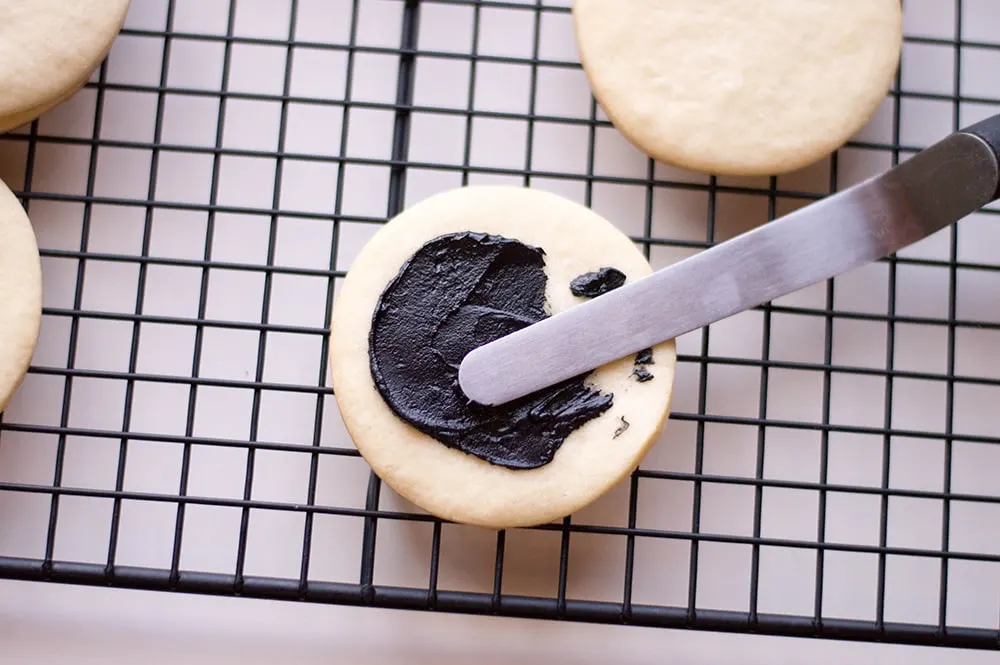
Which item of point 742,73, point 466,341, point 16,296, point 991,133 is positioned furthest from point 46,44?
point 991,133

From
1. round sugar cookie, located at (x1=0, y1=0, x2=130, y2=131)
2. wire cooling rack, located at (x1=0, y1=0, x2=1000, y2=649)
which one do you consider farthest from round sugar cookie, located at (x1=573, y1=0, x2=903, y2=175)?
round sugar cookie, located at (x1=0, y1=0, x2=130, y2=131)

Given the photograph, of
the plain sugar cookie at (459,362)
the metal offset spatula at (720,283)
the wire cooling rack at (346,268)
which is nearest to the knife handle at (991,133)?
the metal offset spatula at (720,283)

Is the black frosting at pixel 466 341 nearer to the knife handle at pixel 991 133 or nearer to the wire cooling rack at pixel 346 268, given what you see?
the wire cooling rack at pixel 346 268

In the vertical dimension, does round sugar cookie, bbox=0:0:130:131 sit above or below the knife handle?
below

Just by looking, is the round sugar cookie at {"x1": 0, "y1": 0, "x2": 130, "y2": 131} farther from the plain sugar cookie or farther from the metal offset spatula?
the metal offset spatula

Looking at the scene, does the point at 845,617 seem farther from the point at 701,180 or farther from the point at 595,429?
the point at 701,180

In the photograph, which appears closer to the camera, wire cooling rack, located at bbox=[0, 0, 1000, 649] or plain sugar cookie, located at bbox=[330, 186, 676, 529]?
plain sugar cookie, located at bbox=[330, 186, 676, 529]

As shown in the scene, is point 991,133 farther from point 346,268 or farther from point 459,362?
point 346,268

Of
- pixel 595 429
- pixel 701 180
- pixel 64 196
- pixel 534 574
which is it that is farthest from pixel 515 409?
pixel 64 196
